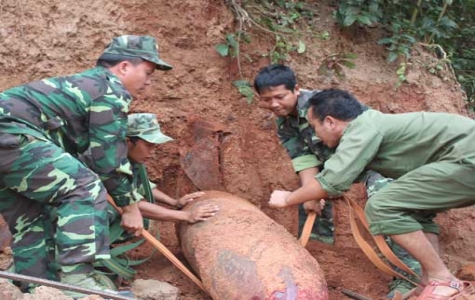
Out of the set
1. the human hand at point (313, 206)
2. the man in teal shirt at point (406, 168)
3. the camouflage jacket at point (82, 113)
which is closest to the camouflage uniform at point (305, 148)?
the human hand at point (313, 206)

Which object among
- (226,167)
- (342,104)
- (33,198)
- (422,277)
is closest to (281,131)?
(226,167)

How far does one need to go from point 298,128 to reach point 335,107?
83 cm

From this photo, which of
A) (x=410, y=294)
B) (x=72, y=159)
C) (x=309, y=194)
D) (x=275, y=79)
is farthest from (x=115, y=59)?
(x=410, y=294)

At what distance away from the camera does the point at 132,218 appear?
4.16m

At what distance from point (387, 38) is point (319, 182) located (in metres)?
2.56

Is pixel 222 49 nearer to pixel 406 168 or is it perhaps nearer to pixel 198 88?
pixel 198 88

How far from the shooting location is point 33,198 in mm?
3770

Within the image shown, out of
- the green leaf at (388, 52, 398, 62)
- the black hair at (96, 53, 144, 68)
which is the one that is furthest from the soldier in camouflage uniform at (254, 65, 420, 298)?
the green leaf at (388, 52, 398, 62)

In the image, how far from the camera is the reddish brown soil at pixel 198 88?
5.29 m

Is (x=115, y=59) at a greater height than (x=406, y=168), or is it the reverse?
(x=115, y=59)

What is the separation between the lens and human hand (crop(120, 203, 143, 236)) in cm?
416

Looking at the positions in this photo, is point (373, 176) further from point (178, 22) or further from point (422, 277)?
point (178, 22)

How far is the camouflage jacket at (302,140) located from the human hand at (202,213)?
903 millimetres

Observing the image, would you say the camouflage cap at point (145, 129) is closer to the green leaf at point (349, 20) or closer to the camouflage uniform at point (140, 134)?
the camouflage uniform at point (140, 134)
